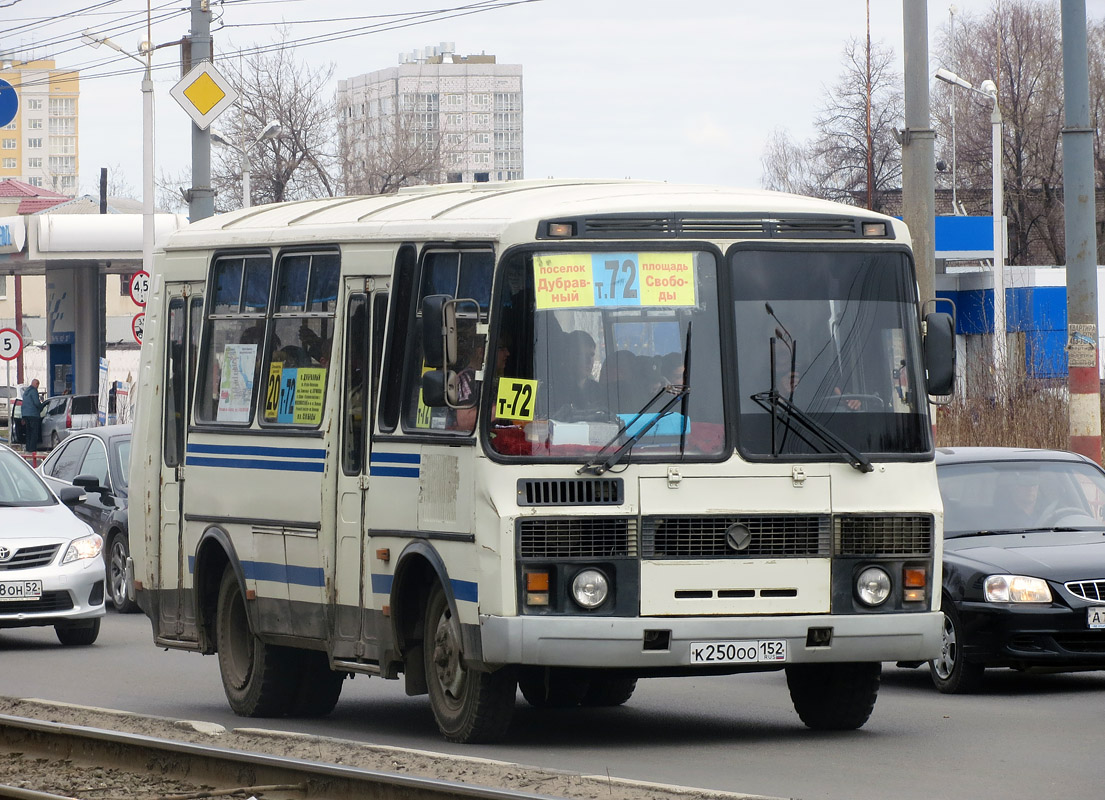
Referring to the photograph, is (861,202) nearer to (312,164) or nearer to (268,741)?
(312,164)

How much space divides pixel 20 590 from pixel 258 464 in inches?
200

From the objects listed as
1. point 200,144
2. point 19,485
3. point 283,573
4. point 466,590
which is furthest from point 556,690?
point 200,144

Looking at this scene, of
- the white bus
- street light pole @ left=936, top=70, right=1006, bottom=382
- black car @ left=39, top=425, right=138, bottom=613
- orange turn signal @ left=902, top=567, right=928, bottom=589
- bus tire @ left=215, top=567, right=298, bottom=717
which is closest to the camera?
the white bus

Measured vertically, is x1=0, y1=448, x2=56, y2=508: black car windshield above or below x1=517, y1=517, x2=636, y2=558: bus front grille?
above

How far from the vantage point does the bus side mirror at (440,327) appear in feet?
31.4

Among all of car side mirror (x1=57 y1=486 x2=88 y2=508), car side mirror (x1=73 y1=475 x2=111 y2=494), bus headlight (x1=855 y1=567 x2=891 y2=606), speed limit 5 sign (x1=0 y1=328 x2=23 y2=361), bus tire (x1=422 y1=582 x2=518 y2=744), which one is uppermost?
speed limit 5 sign (x1=0 y1=328 x2=23 y2=361)

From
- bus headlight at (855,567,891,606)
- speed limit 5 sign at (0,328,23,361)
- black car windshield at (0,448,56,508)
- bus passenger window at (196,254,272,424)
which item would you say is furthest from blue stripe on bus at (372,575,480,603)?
speed limit 5 sign at (0,328,23,361)

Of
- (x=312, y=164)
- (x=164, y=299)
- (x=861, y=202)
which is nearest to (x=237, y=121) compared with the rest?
(x=312, y=164)

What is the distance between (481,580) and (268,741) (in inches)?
57.9

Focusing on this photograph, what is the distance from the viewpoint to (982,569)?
12.2m

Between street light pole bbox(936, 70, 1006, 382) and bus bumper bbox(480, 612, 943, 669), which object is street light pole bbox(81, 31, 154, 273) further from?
bus bumper bbox(480, 612, 943, 669)

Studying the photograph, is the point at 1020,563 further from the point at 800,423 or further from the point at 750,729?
the point at 800,423

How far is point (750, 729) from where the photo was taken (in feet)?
35.9

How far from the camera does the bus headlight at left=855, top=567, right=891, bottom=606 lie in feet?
32.0
